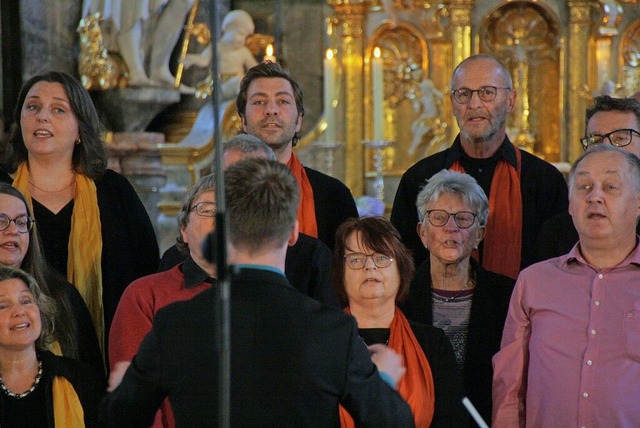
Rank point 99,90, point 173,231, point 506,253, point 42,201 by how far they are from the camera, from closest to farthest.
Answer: point 42,201 < point 506,253 < point 173,231 < point 99,90

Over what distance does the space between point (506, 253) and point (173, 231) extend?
4.62 metres

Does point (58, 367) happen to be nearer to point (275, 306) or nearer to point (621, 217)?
point (275, 306)

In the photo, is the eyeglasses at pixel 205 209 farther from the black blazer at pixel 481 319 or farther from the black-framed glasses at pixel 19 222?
the black blazer at pixel 481 319

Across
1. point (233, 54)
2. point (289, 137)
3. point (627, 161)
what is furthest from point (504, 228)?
point (233, 54)

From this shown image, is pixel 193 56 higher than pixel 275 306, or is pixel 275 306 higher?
pixel 193 56

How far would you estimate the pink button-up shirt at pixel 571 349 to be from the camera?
3301 mm

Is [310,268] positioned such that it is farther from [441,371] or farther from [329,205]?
[329,205]

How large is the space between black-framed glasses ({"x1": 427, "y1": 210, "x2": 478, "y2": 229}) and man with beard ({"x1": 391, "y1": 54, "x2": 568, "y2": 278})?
0.45 meters

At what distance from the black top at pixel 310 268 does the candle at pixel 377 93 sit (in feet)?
14.6

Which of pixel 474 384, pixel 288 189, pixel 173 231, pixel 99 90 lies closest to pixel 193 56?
pixel 99 90

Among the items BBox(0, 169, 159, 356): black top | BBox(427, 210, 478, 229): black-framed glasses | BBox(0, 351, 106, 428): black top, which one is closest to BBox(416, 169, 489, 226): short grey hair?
BBox(427, 210, 478, 229): black-framed glasses

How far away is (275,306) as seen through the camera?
255cm

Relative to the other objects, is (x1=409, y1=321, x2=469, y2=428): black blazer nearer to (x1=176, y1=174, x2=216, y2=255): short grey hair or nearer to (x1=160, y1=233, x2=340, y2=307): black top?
(x1=160, y1=233, x2=340, y2=307): black top

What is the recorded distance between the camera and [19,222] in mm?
3684
